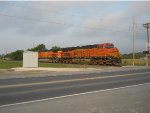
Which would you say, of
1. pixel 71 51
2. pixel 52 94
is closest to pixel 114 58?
pixel 71 51

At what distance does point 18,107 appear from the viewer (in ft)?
34.0

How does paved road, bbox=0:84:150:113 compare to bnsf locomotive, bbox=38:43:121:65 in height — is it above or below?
below

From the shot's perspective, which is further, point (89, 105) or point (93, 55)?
point (93, 55)

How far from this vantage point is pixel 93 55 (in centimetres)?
5256

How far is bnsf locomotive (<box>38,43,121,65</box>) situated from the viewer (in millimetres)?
48719

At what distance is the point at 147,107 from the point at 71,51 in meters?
51.6

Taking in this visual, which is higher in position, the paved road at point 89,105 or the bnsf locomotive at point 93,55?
the bnsf locomotive at point 93,55

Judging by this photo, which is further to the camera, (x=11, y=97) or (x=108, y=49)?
(x=108, y=49)

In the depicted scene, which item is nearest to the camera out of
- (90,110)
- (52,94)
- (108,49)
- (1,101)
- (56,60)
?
(90,110)

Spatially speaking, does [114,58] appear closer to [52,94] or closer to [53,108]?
[52,94]

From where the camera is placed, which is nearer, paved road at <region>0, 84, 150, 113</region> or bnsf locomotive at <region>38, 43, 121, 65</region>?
paved road at <region>0, 84, 150, 113</region>

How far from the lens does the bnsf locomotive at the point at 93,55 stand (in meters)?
48.7

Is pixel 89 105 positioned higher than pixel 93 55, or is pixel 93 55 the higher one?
pixel 93 55

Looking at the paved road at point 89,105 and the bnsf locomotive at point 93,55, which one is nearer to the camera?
the paved road at point 89,105
